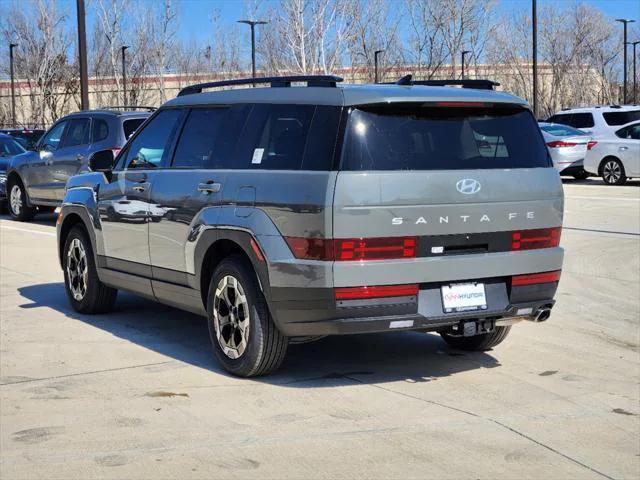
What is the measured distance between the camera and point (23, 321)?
345 inches

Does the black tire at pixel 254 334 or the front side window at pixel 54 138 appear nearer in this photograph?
the black tire at pixel 254 334

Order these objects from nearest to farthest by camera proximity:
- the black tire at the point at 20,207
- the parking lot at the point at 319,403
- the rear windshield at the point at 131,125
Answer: the parking lot at the point at 319,403
the rear windshield at the point at 131,125
the black tire at the point at 20,207

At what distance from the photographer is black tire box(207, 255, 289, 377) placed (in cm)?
641

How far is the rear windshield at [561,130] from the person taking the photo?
87.2ft

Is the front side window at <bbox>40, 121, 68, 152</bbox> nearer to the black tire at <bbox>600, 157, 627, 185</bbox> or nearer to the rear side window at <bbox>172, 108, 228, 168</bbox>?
the rear side window at <bbox>172, 108, 228, 168</bbox>

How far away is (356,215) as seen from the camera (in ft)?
19.5

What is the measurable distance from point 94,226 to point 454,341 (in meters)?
3.15

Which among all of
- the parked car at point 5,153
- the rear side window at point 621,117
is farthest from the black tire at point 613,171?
the parked car at point 5,153

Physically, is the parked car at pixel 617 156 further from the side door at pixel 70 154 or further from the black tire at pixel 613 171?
the side door at pixel 70 154

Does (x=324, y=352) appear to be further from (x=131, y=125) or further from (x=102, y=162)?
(x=131, y=125)

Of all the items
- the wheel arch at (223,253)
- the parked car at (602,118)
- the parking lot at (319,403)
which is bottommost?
the parking lot at (319,403)

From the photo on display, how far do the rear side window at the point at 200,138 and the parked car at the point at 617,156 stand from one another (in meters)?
18.7

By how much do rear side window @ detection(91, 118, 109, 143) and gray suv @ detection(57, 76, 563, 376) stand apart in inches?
336

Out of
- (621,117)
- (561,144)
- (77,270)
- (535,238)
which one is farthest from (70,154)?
(621,117)
